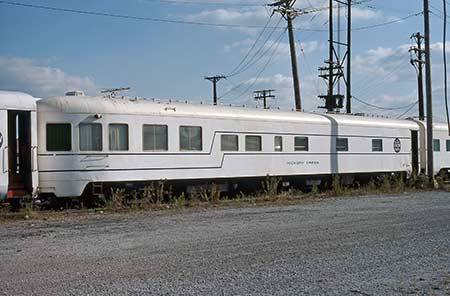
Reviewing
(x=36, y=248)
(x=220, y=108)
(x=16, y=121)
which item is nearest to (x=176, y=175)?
(x=220, y=108)

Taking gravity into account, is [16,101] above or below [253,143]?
above

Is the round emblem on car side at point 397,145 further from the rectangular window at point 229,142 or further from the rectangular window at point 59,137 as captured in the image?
the rectangular window at point 59,137

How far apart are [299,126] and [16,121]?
390 inches

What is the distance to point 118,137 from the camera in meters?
16.7

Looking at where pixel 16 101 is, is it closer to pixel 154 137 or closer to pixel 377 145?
pixel 154 137

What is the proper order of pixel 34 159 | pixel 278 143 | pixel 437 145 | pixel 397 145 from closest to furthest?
pixel 34 159, pixel 278 143, pixel 397 145, pixel 437 145

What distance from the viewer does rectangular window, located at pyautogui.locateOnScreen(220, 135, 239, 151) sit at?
18.9 metres

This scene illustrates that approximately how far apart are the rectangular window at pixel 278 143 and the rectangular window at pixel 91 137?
6539 millimetres

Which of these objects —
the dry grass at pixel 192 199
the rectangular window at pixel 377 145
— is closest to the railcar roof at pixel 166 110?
the rectangular window at pixel 377 145

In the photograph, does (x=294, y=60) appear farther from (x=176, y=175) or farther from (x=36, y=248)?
(x=36, y=248)

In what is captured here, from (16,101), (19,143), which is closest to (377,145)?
(19,143)

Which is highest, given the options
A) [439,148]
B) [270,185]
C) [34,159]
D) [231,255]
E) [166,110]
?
[166,110]

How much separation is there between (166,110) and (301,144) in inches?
230

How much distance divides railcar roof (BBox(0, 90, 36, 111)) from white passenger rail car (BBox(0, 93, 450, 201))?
4 cm
